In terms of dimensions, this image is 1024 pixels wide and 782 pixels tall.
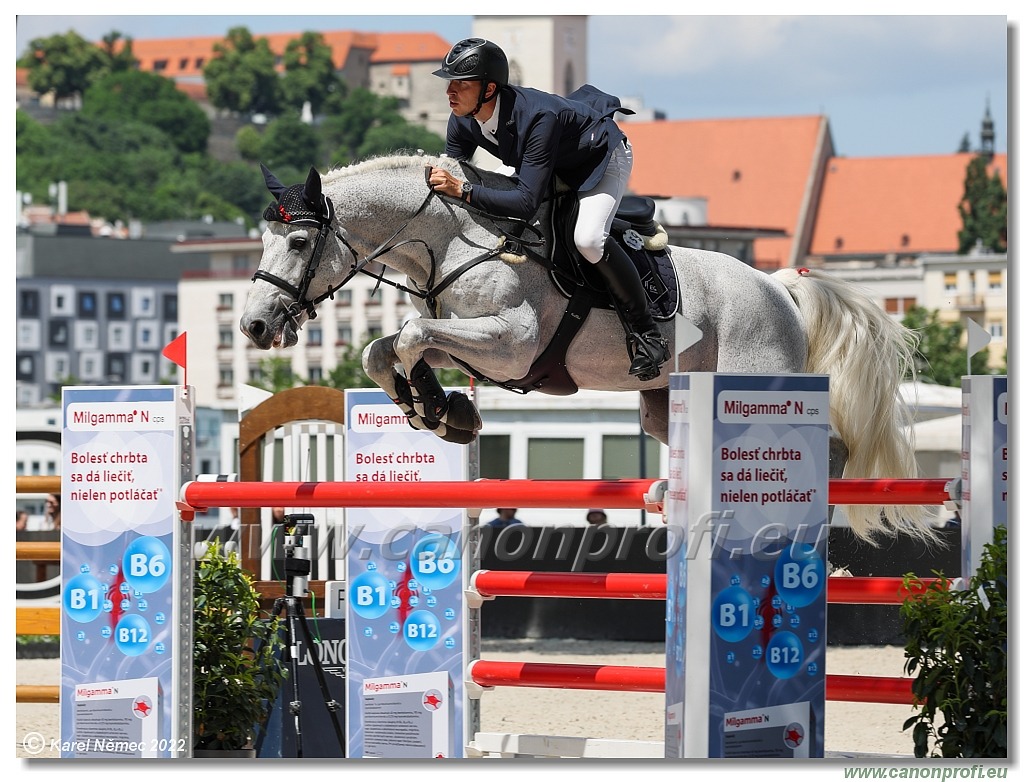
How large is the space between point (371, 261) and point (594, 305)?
0.74 meters

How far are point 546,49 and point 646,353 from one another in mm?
88886

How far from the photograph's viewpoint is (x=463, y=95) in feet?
15.7

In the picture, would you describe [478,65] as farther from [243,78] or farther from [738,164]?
[243,78]

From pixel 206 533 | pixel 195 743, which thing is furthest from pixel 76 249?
pixel 195 743

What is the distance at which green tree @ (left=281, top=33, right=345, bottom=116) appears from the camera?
126125mm

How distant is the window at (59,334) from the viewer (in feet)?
248

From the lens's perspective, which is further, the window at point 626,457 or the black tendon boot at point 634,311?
the window at point 626,457

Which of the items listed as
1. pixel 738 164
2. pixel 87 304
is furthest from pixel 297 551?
pixel 738 164

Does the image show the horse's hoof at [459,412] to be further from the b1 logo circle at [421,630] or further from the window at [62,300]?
the window at [62,300]

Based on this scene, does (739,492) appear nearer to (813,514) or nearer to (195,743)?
(813,514)

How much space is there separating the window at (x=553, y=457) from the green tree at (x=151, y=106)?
346ft

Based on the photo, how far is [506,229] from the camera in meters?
4.86

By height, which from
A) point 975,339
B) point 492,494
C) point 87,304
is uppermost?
point 87,304

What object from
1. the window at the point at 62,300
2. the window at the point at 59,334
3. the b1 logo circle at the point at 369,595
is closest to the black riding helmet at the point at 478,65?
the b1 logo circle at the point at 369,595
